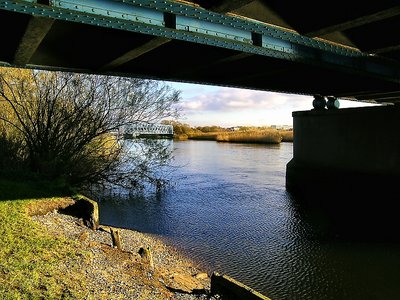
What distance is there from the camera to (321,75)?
13.5 m

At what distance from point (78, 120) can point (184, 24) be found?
9637mm

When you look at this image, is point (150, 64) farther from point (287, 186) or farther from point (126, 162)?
point (287, 186)

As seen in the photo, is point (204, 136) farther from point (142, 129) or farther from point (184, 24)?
point (184, 24)

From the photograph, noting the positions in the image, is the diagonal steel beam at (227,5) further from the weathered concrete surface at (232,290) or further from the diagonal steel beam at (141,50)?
the weathered concrete surface at (232,290)

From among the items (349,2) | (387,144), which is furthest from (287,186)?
(349,2)

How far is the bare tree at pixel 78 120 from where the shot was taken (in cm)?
1407

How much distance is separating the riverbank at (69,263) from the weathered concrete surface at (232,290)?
1.11ft

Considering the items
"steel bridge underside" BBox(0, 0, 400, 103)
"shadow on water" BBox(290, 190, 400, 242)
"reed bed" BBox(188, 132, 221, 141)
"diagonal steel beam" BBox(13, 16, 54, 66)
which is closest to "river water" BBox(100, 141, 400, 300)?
"shadow on water" BBox(290, 190, 400, 242)

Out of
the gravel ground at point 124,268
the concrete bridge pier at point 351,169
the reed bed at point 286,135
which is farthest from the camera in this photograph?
the reed bed at point 286,135

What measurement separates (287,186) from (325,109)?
4491mm

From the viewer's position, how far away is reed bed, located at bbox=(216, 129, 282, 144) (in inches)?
2265

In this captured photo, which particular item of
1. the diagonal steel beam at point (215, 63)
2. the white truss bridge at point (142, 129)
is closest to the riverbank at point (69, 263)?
the diagonal steel beam at point (215, 63)

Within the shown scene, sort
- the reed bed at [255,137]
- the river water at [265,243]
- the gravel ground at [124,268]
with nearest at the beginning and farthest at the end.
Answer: the gravel ground at [124,268] < the river water at [265,243] < the reed bed at [255,137]

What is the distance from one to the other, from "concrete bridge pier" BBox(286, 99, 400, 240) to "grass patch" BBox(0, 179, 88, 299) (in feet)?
30.2
